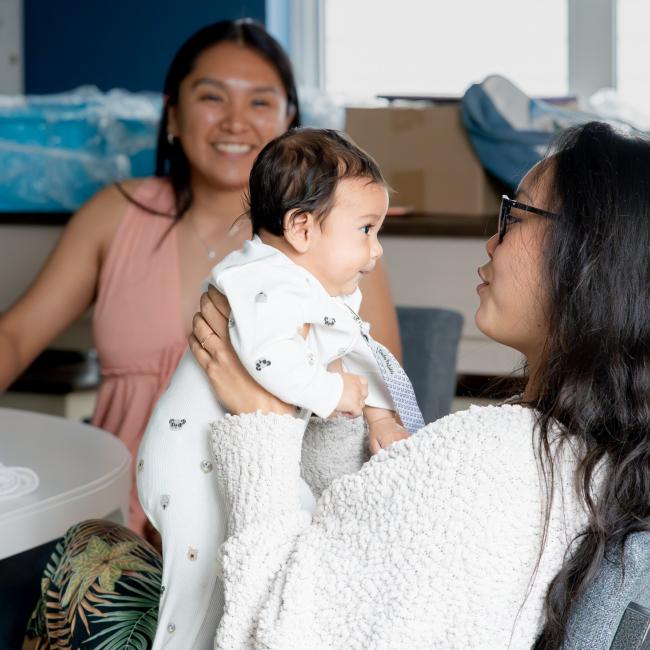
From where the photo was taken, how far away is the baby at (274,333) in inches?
42.2

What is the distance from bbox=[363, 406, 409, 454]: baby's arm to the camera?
120 cm

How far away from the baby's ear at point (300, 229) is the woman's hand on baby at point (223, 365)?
0.35 feet

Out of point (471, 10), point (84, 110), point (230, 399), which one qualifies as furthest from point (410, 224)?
point (471, 10)

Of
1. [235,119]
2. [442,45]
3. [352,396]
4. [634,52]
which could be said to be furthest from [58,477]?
[442,45]

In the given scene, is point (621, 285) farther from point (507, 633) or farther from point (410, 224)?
point (410, 224)

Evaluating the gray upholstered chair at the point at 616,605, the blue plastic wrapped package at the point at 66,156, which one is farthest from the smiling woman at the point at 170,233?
the gray upholstered chair at the point at 616,605

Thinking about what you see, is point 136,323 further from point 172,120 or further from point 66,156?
point 66,156

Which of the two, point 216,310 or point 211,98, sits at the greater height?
point 211,98

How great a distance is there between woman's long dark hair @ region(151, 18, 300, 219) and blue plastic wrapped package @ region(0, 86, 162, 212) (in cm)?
56

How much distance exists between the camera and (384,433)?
121 cm

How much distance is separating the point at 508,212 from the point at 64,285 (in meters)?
1.35

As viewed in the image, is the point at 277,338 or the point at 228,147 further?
the point at 228,147

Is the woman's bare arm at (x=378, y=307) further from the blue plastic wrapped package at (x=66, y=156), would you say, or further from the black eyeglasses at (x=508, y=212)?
the blue plastic wrapped package at (x=66, y=156)

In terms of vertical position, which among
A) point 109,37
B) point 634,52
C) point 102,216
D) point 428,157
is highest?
point 109,37
